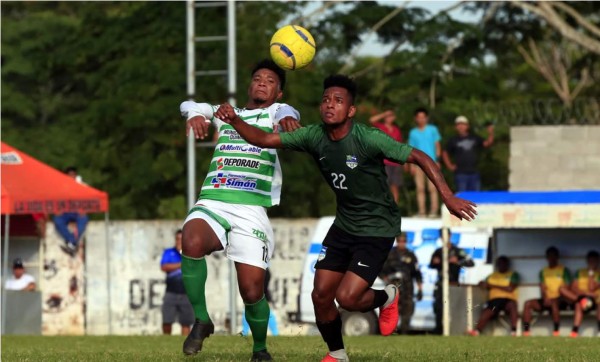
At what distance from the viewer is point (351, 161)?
1000 centimetres

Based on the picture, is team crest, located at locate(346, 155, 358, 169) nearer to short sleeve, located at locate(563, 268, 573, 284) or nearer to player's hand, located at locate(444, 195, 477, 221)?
player's hand, located at locate(444, 195, 477, 221)

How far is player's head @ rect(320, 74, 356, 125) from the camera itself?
32.7ft

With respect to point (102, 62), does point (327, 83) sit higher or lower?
lower

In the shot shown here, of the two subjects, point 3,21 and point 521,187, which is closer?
point 521,187

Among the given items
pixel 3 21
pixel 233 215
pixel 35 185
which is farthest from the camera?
pixel 3 21

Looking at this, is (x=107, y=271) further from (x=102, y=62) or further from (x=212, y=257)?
(x=102, y=62)

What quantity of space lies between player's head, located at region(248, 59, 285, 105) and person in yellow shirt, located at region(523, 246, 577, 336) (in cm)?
1156

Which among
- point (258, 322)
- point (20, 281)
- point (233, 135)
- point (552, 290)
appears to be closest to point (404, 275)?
point (552, 290)

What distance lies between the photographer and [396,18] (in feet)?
104

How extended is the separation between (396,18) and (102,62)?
803 centimetres

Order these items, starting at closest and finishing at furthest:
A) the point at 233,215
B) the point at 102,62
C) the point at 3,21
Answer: the point at 233,215
the point at 102,62
the point at 3,21

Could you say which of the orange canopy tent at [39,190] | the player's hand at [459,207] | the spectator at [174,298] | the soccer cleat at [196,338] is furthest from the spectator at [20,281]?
the player's hand at [459,207]

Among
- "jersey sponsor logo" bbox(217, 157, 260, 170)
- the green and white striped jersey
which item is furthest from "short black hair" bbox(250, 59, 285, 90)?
"jersey sponsor logo" bbox(217, 157, 260, 170)

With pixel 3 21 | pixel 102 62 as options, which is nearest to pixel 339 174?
pixel 102 62
